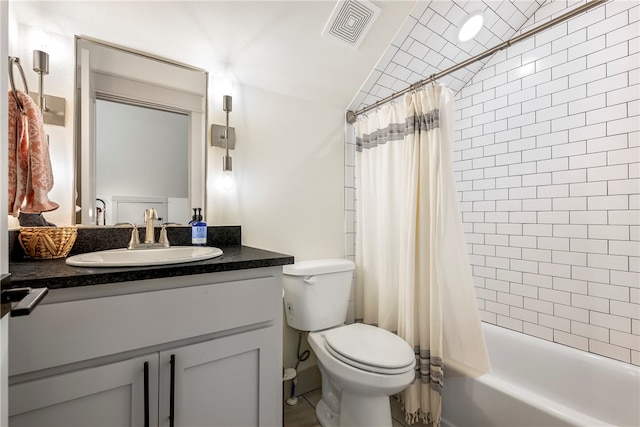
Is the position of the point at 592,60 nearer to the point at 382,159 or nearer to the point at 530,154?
the point at 530,154

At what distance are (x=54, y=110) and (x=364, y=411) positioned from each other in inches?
73.2

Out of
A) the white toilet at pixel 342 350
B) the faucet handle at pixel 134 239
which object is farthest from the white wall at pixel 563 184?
the faucet handle at pixel 134 239

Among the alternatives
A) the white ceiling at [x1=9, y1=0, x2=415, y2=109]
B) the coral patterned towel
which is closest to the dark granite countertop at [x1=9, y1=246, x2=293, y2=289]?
the coral patterned towel

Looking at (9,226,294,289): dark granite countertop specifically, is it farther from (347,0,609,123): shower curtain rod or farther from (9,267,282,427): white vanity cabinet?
(347,0,609,123): shower curtain rod

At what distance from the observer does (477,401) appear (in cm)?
135

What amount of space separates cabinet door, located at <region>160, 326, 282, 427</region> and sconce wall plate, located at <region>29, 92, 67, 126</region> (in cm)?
106

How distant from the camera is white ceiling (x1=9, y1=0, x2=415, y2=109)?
1160 millimetres

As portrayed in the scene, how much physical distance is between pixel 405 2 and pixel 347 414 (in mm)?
2102

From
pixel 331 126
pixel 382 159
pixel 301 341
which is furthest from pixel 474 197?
pixel 301 341

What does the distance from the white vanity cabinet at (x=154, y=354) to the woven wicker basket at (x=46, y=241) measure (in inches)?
15.0

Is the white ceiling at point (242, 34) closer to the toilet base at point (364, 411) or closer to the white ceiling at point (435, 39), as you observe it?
the white ceiling at point (435, 39)

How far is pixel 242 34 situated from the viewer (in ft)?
4.57

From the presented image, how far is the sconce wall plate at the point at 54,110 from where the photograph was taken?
3.73 feet

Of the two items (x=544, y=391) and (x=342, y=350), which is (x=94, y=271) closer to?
(x=342, y=350)
